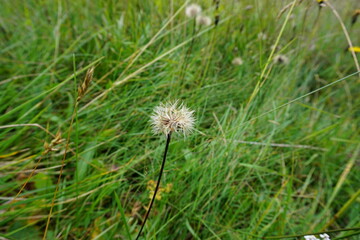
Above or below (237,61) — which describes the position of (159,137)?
below

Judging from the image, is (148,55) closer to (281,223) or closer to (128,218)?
(128,218)

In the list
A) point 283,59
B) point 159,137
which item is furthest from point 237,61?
point 159,137

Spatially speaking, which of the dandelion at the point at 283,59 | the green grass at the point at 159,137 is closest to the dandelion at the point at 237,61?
the green grass at the point at 159,137

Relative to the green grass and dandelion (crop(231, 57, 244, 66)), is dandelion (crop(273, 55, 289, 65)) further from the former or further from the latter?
dandelion (crop(231, 57, 244, 66))

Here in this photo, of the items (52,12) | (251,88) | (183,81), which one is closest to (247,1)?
(251,88)

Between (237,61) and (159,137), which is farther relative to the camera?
(237,61)

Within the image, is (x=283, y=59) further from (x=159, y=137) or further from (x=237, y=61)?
(x=159, y=137)

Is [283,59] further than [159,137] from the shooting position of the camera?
Yes

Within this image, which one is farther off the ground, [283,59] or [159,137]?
[283,59]
